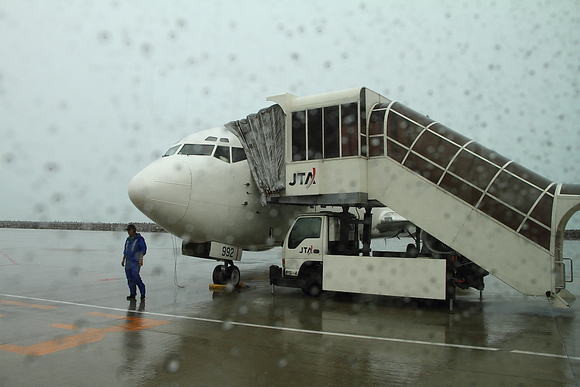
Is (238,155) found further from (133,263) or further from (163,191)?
(133,263)

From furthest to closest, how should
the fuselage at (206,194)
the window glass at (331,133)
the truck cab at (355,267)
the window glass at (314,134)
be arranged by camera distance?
the window glass at (314,134) < the window glass at (331,133) < the fuselage at (206,194) < the truck cab at (355,267)

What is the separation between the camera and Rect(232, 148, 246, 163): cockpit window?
13492 millimetres

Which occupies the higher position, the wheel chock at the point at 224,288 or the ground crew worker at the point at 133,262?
the ground crew worker at the point at 133,262

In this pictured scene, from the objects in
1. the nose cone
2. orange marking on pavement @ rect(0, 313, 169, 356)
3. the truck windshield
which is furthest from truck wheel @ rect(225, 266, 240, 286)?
orange marking on pavement @ rect(0, 313, 169, 356)

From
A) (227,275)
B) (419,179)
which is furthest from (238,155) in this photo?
(419,179)

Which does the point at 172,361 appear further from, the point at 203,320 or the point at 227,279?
the point at 227,279

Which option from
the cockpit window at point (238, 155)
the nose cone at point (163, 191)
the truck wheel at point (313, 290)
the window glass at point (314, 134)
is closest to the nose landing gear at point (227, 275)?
the truck wheel at point (313, 290)

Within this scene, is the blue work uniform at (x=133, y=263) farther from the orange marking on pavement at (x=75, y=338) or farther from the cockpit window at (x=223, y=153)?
the cockpit window at (x=223, y=153)

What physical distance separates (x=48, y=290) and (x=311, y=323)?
856cm

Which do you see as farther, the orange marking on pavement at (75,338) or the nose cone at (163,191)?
the nose cone at (163,191)

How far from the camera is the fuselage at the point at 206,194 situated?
11.7 m

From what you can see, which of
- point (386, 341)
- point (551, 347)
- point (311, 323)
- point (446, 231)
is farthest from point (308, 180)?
point (551, 347)

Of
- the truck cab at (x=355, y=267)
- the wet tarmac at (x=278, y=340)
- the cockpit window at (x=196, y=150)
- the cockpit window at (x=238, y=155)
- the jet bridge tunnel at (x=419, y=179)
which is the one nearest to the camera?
the wet tarmac at (x=278, y=340)

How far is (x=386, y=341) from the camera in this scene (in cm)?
754
